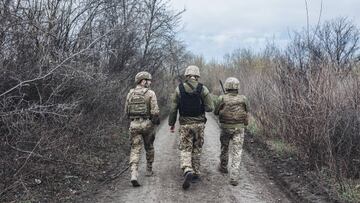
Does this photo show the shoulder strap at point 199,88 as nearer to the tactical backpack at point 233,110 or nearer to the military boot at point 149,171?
the tactical backpack at point 233,110

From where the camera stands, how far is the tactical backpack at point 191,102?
30.3ft

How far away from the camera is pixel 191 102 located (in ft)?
30.5

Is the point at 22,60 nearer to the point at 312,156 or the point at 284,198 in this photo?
the point at 284,198

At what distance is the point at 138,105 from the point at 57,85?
166 cm

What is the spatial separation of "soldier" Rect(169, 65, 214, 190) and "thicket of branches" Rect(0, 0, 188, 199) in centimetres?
202

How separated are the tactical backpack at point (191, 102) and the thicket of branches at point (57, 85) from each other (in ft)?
6.71

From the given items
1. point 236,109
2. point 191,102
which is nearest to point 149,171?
point 191,102

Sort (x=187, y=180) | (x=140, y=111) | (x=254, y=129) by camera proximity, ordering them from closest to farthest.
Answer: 1. (x=187, y=180)
2. (x=140, y=111)
3. (x=254, y=129)

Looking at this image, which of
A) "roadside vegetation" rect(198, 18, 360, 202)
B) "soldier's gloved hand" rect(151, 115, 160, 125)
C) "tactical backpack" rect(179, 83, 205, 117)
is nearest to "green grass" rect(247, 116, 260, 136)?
"roadside vegetation" rect(198, 18, 360, 202)

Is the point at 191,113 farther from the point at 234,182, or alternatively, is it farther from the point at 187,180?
the point at 234,182

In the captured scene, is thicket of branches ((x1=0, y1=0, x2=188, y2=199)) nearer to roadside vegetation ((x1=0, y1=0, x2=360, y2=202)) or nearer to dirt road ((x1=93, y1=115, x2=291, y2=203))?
roadside vegetation ((x1=0, y1=0, x2=360, y2=202))

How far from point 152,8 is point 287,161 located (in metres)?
14.1

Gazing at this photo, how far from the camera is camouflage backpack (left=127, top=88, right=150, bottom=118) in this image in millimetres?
9203

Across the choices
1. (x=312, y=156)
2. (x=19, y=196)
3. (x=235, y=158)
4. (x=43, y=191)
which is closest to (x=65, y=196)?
(x=43, y=191)
